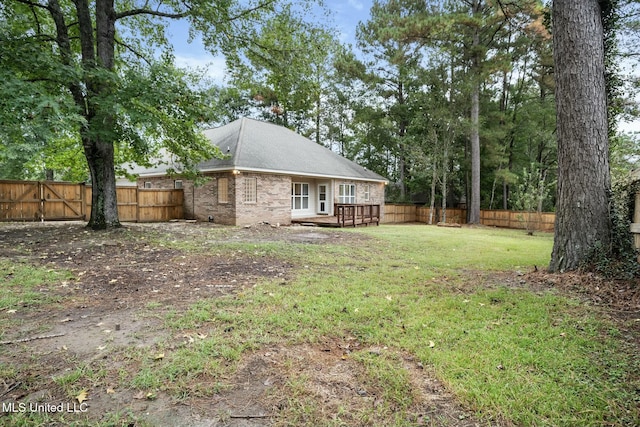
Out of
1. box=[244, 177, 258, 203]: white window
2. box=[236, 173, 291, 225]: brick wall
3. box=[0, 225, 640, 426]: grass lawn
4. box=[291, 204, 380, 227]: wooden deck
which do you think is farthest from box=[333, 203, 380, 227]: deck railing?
box=[0, 225, 640, 426]: grass lawn

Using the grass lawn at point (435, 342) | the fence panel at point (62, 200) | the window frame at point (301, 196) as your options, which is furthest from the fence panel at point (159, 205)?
the grass lawn at point (435, 342)

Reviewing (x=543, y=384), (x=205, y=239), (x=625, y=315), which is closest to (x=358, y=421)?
(x=543, y=384)

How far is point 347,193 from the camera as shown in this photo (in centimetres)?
2058

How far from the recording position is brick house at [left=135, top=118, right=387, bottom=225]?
581 inches

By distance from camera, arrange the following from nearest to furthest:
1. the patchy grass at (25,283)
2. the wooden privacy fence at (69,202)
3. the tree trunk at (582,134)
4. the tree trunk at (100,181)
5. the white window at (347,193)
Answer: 1. the patchy grass at (25,283)
2. the tree trunk at (582,134)
3. the tree trunk at (100,181)
4. the wooden privacy fence at (69,202)
5. the white window at (347,193)

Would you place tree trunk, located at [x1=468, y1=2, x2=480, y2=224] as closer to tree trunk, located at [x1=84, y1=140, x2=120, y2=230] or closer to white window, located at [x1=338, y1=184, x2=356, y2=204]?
white window, located at [x1=338, y1=184, x2=356, y2=204]

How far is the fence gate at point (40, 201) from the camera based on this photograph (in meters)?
13.3

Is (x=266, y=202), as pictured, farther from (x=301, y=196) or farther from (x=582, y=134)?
(x=582, y=134)

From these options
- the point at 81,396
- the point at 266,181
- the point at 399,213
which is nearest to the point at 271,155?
the point at 266,181

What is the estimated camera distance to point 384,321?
146 inches

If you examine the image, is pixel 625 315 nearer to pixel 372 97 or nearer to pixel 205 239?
pixel 205 239

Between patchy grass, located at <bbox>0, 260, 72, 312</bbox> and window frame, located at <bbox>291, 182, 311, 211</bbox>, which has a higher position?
window frame, located at <bbox>291, 182, 311, 211</bbox>

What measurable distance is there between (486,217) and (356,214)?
1127 centimetres

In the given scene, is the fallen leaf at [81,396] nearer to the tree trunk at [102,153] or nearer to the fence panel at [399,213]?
the tree trunk at [102,153]
